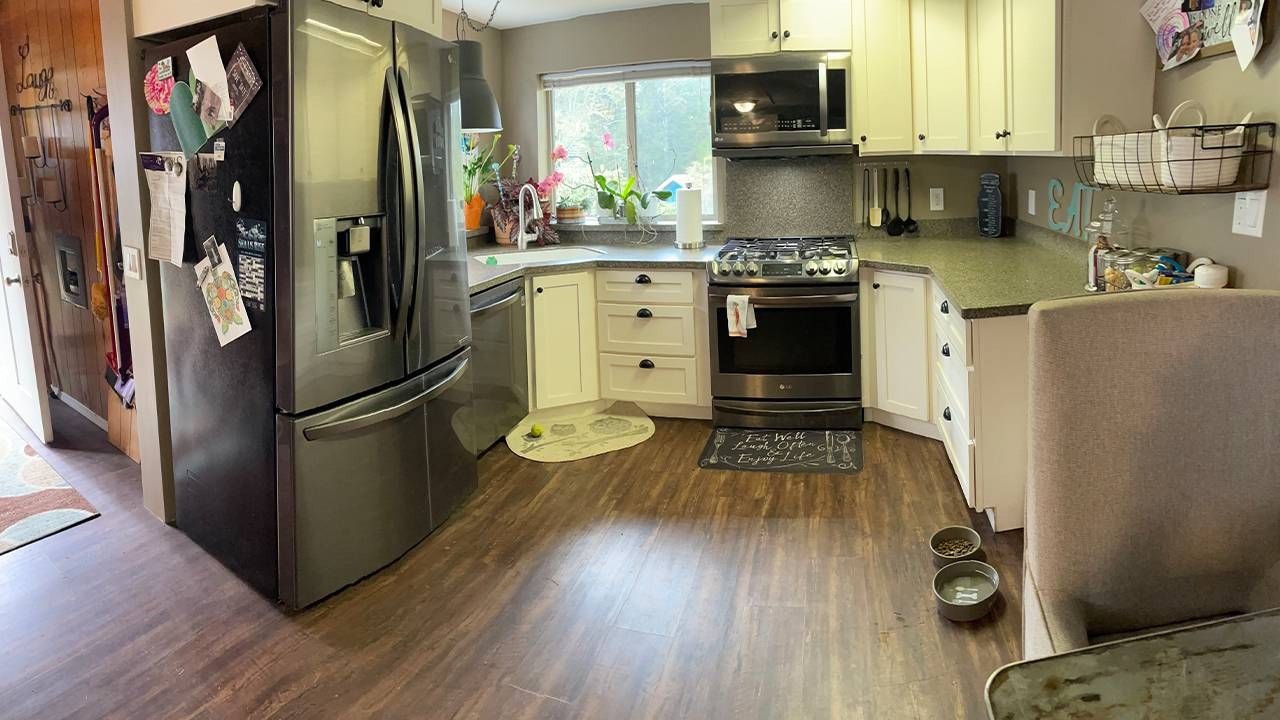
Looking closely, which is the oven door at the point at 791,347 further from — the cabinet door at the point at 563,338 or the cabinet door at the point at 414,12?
the cabinet door at the point at 414,12

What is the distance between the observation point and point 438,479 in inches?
128

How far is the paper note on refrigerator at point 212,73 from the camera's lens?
265 centimetres

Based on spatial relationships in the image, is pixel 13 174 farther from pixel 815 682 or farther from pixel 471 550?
pixel 815 682

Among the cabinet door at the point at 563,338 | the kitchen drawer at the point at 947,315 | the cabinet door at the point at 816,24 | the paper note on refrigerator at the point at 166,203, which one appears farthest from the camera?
the cabinet door at the point at 563,338

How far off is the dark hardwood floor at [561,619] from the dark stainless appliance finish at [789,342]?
2.31 ft

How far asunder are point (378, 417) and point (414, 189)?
714 mm

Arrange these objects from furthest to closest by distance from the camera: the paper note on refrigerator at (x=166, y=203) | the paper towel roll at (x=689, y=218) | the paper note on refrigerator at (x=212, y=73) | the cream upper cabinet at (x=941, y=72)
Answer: the paper towel roll at (x=689, y=218) → the cream upper cabinet at (x=941, y=72) → the paper note on refrigerator at (x=166, y=203) → the paper note on refrigerator at (x=212, y=73)

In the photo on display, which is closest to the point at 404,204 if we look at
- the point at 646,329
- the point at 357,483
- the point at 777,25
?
the point at 357,483

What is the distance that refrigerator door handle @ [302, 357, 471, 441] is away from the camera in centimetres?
267

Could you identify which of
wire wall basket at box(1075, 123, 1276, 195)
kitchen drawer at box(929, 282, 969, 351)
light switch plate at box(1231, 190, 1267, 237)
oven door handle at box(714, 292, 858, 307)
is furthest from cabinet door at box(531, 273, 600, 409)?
light switch plate at box(1231, 190, 1267, 237)

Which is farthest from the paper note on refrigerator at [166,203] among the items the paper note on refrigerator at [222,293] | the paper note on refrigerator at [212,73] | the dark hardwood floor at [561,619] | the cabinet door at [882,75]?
the cabinet door at [882,75]

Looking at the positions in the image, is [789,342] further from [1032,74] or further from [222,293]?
[222,293]

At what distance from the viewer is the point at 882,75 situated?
4.32 metres

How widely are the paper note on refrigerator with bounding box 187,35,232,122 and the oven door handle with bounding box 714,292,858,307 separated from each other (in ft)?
7.71
